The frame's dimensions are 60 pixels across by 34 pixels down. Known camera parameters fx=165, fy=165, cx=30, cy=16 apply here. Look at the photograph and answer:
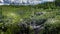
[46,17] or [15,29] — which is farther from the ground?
[46,17]

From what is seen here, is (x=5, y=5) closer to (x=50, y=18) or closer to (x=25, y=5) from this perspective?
(x=25, y=5)

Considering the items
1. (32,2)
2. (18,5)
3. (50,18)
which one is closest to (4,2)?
(18,5)

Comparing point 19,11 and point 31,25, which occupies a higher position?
point 19,11

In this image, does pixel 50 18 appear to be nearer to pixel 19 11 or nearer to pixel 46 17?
pixel 46 17

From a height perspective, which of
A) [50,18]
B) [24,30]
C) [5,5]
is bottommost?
[24,30]

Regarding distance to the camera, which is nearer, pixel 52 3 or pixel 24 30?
pixel 24 30

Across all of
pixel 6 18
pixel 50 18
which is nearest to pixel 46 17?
pixel 50 18
